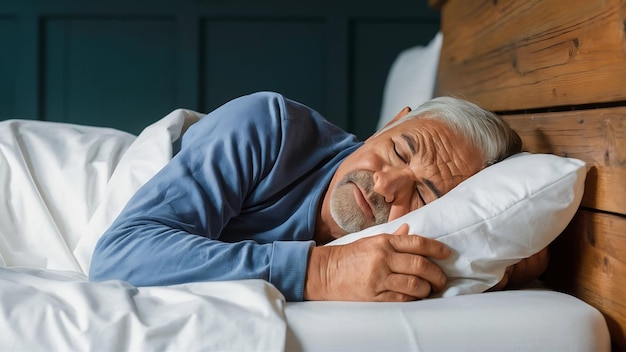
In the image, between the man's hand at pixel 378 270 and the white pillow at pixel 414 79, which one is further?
the white pillow at pixel 414 79

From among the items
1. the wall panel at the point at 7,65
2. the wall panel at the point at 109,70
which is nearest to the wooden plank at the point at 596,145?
the wall panel at the point at 109,70

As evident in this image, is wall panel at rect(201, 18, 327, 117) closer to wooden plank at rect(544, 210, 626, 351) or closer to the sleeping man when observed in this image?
the sleeping man

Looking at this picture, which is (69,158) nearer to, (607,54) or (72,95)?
(607,54)

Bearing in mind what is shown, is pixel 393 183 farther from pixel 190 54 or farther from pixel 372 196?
pixel 190 54

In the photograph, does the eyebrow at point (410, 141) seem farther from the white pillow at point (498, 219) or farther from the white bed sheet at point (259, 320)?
the white bed sheet at point (259, 320)

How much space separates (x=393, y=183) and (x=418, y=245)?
10.2 inches

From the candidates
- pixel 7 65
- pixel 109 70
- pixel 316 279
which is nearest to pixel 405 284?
pixel 316 279

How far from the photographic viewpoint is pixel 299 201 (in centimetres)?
147

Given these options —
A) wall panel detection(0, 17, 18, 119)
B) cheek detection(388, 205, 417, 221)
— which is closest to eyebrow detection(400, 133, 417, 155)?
cheek detection(388, 205, 417, 221)

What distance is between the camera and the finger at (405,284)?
1081mm

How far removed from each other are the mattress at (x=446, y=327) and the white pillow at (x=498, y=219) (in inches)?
3.7

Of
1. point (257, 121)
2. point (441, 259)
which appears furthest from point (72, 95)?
point (441, 259)

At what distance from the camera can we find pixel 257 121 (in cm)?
139

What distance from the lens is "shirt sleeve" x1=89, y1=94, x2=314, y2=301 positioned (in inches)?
44.3
